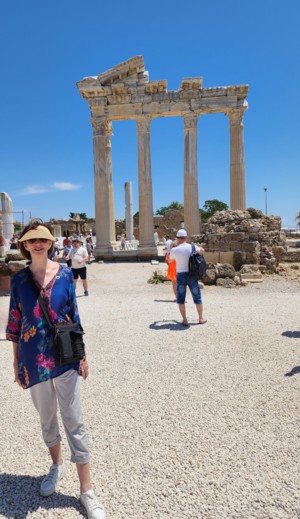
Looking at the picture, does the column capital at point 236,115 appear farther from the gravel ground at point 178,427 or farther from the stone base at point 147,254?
the gravel ground at point 178,427

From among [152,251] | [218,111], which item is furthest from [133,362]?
[218,111]

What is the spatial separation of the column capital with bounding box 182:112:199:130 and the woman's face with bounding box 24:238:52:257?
1881 cm

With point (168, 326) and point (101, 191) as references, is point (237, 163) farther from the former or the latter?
point (168, 326)

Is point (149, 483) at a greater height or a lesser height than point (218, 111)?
lesser

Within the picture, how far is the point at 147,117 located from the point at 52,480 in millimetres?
19725

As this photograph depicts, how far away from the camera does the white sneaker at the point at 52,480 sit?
8.16 ft

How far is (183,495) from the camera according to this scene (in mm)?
2445

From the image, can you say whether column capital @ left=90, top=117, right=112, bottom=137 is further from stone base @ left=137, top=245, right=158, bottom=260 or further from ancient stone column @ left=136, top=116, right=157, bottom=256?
stone base @ left=137, top=245, right=158, bottom=260

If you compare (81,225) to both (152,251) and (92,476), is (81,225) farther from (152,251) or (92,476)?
(92,476)

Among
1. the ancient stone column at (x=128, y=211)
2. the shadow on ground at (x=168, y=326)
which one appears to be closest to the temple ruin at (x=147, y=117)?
the ancient stone column at (x=128, y=211)

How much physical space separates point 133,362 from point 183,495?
2.57m

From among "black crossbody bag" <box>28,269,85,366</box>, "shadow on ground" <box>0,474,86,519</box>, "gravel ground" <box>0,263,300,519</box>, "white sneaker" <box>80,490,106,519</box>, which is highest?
"black crossbody bag" <box>28,269,85,366</box>

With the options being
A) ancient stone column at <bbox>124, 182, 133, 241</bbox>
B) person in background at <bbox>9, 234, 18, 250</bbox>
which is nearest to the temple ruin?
person in background at <bbox>9, 234, 18, 250</bbox>

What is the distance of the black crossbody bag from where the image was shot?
2.34m
